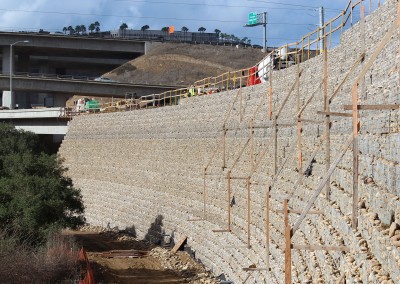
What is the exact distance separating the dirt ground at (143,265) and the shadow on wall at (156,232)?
31cm

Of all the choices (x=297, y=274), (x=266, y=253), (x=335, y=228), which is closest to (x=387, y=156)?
(x=335, y=228)

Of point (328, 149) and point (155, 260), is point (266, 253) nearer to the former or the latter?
point (328, 149)

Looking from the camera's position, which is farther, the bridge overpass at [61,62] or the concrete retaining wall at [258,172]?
the bridge overpass at [61,62]

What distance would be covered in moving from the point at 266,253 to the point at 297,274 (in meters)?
3.64

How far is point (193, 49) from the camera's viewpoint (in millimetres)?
92688

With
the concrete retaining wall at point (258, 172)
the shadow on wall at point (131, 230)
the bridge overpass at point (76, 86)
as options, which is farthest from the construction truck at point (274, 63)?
the bridge overpass at point (76, 86)

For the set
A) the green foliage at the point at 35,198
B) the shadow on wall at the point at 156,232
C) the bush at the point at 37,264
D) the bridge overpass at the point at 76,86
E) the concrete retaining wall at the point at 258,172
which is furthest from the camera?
the bridge overpass at the point at 76,86

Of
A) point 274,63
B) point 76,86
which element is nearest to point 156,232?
point 274,63

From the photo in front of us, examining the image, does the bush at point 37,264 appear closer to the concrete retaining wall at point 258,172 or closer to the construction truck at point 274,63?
the concrete retaining wall at point 258,172

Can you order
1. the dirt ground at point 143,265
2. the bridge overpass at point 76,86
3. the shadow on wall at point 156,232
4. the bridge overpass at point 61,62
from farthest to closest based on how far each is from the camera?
the bridge overpass at point 61,62 < the bridge overpass at point 76,86 < the shadow on wall at point 156,232 < the dirt ground at point 143,265

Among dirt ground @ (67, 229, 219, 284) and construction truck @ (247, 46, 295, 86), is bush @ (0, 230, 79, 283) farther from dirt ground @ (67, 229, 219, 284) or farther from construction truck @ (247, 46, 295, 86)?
construction truck @ (247, 46, 295, 86)

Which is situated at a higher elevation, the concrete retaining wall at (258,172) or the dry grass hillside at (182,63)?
the dry grass hillside at (182,63)

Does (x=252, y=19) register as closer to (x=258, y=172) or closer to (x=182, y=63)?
(x=182, y=63)

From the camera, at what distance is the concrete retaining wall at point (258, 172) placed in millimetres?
9875
